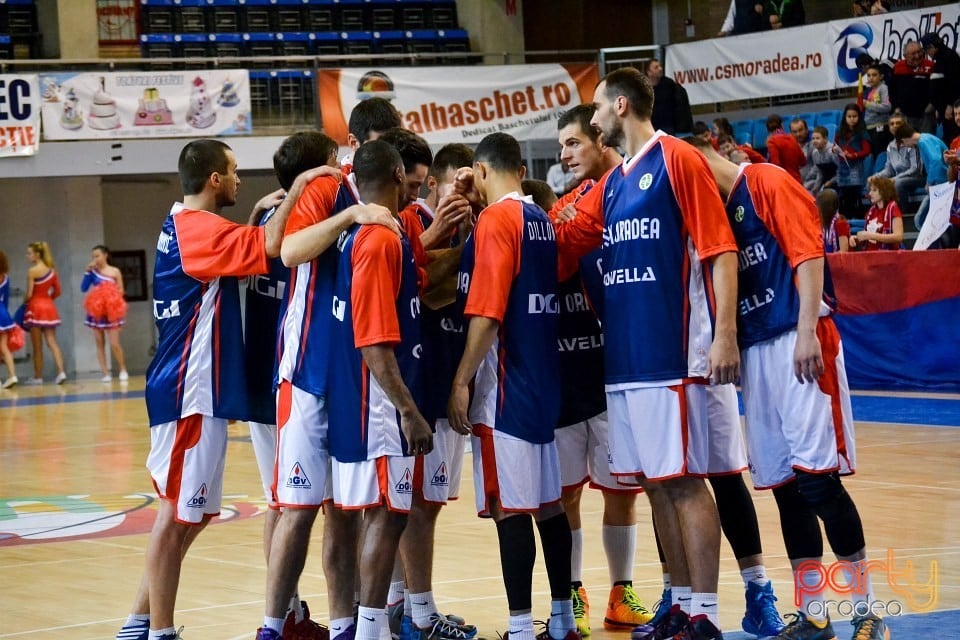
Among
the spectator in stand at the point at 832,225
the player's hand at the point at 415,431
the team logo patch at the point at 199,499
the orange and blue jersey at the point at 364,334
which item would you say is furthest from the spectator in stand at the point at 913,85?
the team logo patch at the point at 199,499

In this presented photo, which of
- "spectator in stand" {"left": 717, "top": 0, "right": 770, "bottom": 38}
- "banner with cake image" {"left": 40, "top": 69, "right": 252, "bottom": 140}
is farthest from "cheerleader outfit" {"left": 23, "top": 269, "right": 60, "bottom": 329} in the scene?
"spectator in stand" {"left": 717, "top": 0, "right": 770, "bottom": 38}

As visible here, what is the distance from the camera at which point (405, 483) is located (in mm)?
5070

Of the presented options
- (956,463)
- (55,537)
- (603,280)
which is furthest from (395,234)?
(956,463)

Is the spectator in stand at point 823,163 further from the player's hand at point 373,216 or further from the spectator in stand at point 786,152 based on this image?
the player's hand at point 373,216

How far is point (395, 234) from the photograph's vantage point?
16.6 feet

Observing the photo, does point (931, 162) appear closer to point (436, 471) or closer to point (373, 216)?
point (436, 471)

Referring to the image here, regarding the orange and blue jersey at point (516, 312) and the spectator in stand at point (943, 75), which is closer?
the orange and blue jersey at point (516, 312)

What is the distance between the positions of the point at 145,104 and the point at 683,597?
16402mm

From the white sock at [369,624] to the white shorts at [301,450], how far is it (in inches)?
16.8

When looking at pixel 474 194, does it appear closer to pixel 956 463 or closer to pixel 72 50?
pixel 956 463

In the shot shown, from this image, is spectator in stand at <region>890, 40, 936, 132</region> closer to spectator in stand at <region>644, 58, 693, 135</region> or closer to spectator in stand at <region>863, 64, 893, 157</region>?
spectator in stand at <region>863, 64, 893, 157</region>

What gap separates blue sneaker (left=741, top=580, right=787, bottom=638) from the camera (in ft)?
17.9

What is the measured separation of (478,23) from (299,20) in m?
3.18

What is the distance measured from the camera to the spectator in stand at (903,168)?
53.0ft
